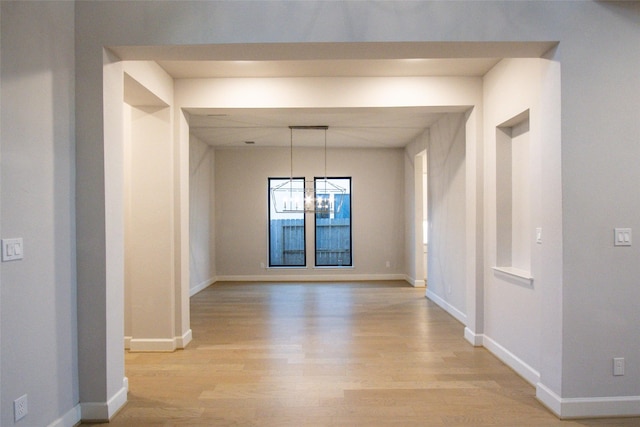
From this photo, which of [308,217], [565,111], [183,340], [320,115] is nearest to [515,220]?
[565,111]

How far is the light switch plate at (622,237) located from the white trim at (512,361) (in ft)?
3.98

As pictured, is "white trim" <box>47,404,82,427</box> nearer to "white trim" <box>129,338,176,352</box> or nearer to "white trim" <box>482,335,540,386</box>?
"white trim" <box>129,338,176,352</box>

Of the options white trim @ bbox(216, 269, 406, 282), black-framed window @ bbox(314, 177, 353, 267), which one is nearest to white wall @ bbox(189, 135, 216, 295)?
white trim @ bbox(216, 269, 406, 282)

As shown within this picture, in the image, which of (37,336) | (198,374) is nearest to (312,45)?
(37,336)

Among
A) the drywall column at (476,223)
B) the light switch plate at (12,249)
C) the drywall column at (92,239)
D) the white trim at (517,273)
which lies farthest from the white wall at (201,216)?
the white trim at (517,273)

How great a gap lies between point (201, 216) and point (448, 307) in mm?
4777

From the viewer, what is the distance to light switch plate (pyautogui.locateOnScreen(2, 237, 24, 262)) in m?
2.08

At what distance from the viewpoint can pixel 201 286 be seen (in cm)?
772

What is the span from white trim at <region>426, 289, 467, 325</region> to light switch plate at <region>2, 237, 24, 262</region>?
15.1ft

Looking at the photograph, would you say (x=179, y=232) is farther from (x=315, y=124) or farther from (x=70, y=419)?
(x=315, y=124)

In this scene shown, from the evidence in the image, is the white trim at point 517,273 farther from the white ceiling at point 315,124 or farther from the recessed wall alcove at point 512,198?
the white ceiling at point 315,124

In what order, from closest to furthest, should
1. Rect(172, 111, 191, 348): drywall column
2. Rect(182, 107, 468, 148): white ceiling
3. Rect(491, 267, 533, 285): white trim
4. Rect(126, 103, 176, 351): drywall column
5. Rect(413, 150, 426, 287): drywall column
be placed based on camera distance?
Rect(491, 267, 533, 285): white trim → Rect(126, 103, 176, 351): drywall column → Rect(172, 111, 191, 348): drywall column → Rect(182, 107, 468, 148): white ceiling → Rect(413, 150, 426, 287): drywall column

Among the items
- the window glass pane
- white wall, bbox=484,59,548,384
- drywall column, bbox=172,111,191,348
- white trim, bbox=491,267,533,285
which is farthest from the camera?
the window glass pane

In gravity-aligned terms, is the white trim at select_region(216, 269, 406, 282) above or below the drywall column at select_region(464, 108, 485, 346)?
below
